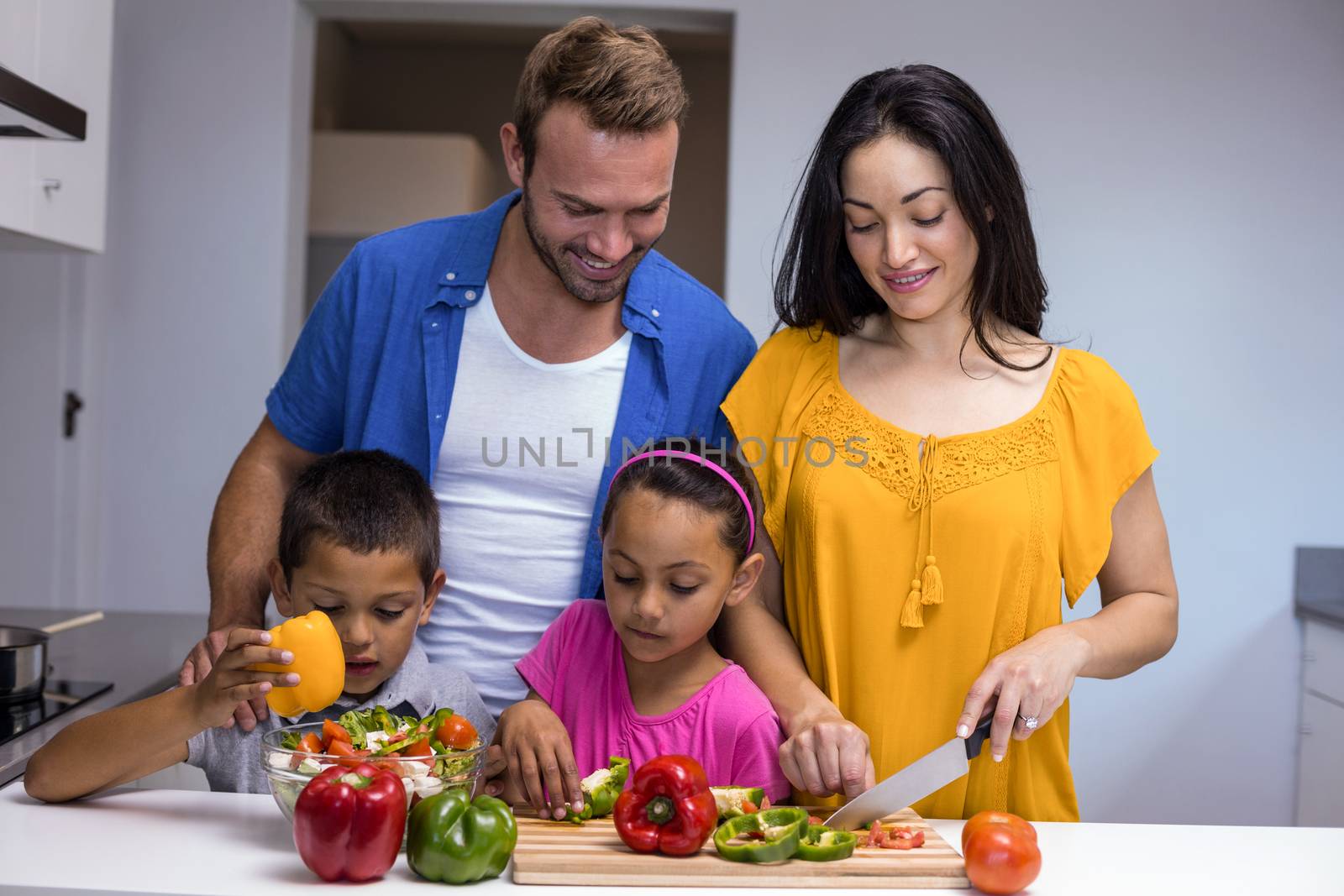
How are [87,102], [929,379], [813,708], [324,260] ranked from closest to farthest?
[813,708] → [929,379] → [87,102] → [324,260]

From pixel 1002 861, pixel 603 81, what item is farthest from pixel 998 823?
pixel 603 81

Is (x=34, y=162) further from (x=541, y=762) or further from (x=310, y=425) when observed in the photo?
(x=541, y=762)

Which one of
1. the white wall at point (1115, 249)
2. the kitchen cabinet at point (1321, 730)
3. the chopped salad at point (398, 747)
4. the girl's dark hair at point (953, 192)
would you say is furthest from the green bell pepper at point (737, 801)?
the kitchen cabinet at point (1321, 730)

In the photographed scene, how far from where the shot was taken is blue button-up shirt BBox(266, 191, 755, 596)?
1759 mm

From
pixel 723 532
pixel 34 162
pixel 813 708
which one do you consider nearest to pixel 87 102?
pixel 34 162

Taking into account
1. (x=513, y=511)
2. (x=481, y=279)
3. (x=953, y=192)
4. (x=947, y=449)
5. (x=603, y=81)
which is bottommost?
(x=513, y=511)

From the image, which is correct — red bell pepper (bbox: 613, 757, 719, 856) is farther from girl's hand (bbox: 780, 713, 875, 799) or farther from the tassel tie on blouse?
the tassel tie on blouse

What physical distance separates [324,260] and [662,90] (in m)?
4.04

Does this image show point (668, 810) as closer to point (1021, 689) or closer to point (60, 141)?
point (1021, 689)

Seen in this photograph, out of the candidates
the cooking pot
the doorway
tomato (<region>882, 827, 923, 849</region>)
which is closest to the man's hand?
the cooking pot

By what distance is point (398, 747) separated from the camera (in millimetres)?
1238

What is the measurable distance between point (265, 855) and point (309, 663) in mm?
182

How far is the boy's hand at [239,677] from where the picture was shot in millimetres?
1198

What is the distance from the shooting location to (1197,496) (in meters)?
3.63
